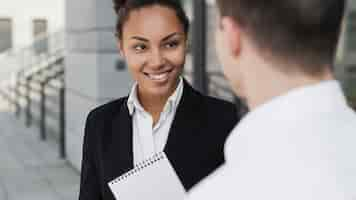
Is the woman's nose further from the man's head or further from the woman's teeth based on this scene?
the man's head

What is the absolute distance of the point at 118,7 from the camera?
1.46m

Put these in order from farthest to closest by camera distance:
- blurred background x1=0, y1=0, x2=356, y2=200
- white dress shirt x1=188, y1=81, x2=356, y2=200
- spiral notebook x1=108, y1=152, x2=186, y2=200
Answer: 1. blurred background x1=0, y1=0, x2=356, y2=200
2. spiral notebook x1=108, y1=152, x2=186, y2=200
3. white dress shirt x1=188, y1=81, x2=356, y2=200

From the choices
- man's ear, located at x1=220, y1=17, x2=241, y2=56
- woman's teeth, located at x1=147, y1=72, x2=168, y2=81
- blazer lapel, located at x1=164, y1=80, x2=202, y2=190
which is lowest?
blazer lapel, located at x1=164, y1=80, x2=202, y2=190

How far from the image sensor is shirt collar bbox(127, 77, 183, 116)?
4.76 ft

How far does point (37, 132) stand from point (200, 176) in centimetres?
1127

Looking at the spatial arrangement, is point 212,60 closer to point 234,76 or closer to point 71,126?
point 71,126

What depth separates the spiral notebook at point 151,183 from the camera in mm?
1305

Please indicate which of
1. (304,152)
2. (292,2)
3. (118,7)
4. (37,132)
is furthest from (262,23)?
(37,132)

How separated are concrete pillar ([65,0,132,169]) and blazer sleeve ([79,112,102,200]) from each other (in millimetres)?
5533

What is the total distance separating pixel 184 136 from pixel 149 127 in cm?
9

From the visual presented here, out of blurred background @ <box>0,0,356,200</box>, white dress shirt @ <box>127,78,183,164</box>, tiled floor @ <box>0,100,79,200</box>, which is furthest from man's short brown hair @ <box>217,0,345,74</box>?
tiled floor @ <box>0,100,79,200</box>

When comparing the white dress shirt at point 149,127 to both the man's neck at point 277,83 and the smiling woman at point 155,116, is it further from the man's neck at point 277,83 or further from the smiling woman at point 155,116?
the man's neck at point 277,83

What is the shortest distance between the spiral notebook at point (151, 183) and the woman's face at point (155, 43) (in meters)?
0.19

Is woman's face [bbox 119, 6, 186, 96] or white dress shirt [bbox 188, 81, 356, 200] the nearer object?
white dress shirt [bbox 188, 81, 356, 200]
